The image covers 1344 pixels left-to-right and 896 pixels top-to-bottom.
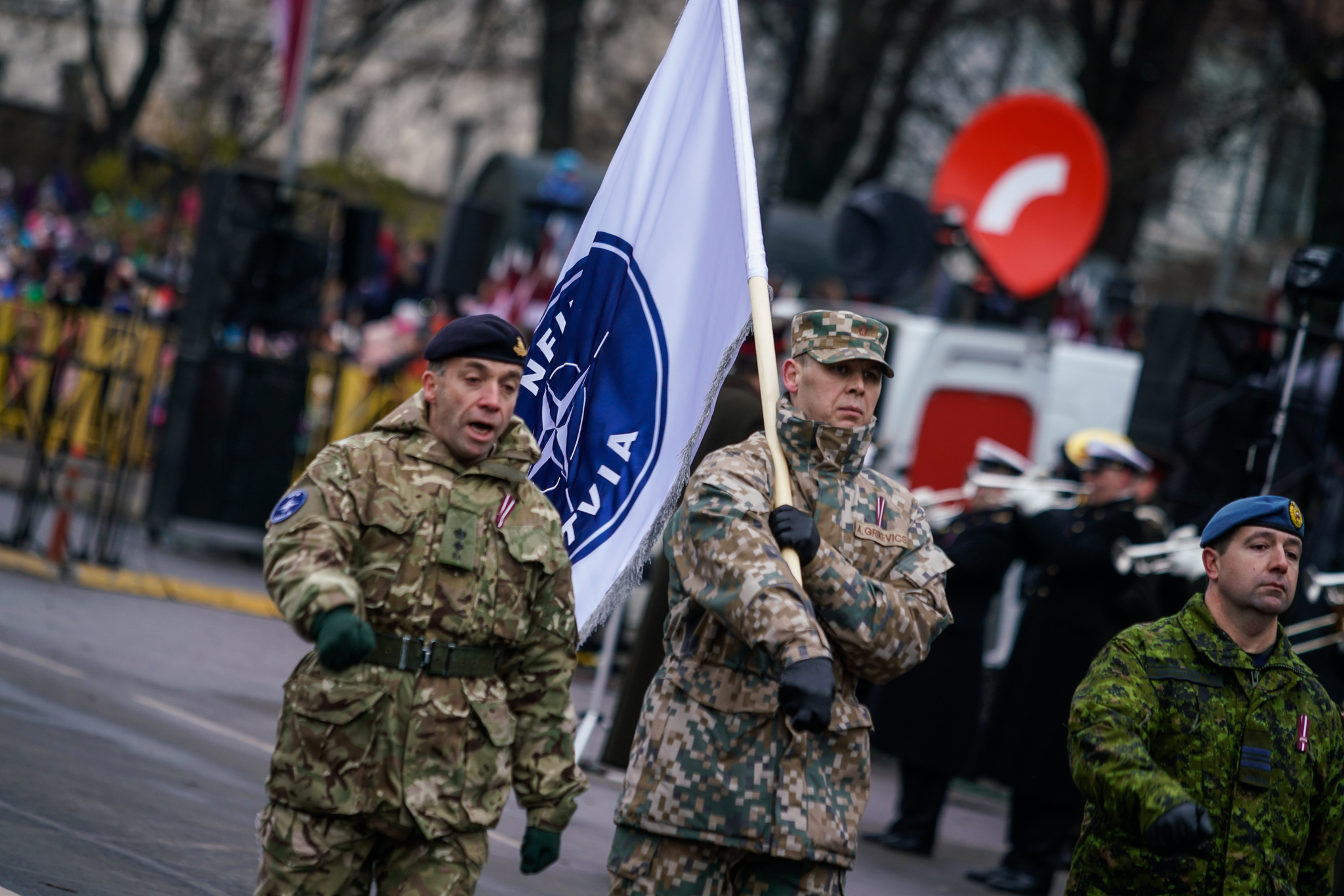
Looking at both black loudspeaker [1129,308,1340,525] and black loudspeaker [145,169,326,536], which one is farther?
black loudspeaker [145,169,326,536]

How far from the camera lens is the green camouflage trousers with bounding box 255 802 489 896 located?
418cm

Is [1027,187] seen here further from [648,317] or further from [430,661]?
[430,661]

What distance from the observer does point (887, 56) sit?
1042 inches

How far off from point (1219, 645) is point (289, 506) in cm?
237

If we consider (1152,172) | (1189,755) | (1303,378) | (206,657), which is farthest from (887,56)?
(1189,755)

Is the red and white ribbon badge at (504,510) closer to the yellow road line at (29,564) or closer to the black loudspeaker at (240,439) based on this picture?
the yellow road line at (29,564)

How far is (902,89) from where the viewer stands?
26156 mm

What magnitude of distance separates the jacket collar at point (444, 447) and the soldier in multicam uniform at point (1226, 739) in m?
1.56

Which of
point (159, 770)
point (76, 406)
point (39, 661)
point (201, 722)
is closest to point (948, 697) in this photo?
point (201, 722)

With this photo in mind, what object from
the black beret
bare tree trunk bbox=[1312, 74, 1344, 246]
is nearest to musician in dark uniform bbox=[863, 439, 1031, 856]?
the black beret

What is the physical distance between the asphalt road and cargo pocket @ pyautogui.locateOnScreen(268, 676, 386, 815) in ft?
5.73

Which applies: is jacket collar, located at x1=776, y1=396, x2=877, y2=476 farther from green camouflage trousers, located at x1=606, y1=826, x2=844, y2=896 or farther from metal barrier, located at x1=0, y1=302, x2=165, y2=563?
metal barrier, located at x1=0, y1=302, x2=165, y2=563

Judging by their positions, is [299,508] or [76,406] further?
[76,406]

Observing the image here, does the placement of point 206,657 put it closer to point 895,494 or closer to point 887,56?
point 895,494
